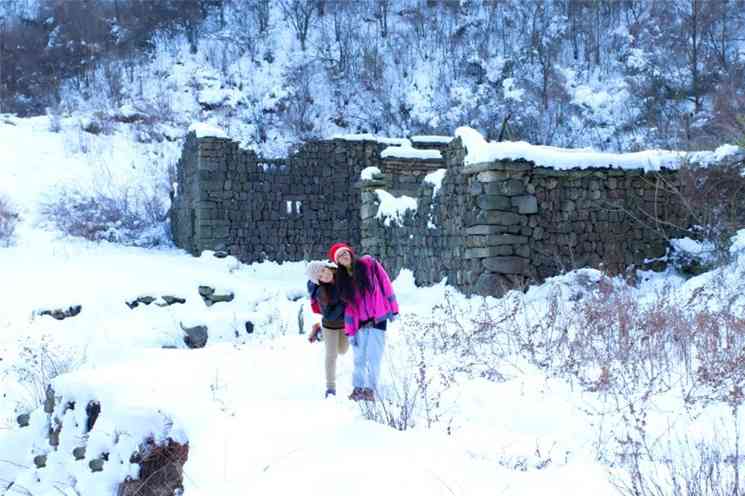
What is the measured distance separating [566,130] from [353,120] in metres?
8.65

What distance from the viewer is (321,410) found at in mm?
5684

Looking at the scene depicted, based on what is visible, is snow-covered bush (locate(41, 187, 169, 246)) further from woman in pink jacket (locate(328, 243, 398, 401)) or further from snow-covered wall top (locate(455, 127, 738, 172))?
woman in pink jacket (locate(328, 243, 398, 401))

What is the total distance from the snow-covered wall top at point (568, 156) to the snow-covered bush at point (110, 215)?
36.5ft

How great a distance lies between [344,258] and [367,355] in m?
0.79

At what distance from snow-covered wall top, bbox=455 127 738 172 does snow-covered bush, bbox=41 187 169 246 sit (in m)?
11.1

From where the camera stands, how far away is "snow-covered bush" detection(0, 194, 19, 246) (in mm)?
18172

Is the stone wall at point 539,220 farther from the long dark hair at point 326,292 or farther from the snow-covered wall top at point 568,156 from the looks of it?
the long dark hair at point 326,292

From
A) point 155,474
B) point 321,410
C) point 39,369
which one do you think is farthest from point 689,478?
point 39,369

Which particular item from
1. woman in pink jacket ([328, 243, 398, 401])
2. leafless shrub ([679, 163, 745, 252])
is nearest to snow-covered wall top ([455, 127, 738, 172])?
leafless shrub ([679, 163, 745, 252])

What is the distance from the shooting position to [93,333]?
1176cm

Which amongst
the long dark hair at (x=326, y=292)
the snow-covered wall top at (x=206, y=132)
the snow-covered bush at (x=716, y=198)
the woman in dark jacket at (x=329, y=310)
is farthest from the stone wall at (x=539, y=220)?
the snow-covered wall top at (x=206, y=132)

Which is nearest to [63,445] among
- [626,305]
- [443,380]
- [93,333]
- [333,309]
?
[333,309]

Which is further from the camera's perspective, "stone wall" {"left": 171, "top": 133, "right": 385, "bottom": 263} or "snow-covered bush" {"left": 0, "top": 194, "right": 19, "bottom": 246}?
"stone wall" {"left": 171, "top": 133, "right": 385, "bottom": 263}

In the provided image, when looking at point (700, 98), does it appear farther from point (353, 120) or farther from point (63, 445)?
point (63, 445)
